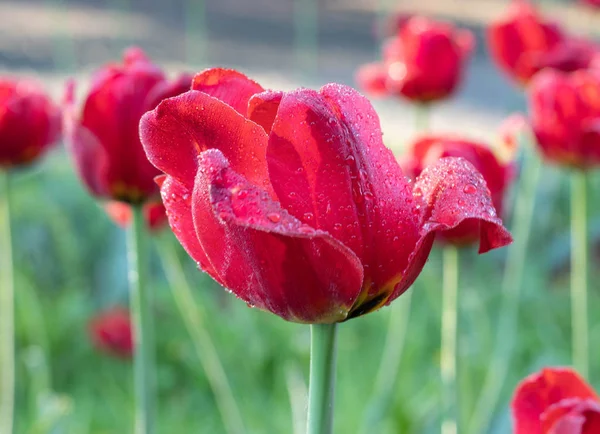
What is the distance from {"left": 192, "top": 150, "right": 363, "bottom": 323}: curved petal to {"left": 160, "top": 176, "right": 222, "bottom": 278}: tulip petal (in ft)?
0.06

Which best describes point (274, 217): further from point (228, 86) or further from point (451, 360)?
point (451, 360)

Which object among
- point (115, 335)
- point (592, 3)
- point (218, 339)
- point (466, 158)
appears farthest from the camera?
point (592, 3)

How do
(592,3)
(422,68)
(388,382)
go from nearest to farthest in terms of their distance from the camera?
(388,382) → (422,68) → (592,3)

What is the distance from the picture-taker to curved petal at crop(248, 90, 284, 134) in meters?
0.41

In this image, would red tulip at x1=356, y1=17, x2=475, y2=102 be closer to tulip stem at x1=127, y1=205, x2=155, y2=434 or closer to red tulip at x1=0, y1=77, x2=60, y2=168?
red tulip at x1=0, y1=77, x2=60, y2=168

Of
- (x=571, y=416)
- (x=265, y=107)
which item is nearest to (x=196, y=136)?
(x=265, y=107)

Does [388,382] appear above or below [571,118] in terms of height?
below

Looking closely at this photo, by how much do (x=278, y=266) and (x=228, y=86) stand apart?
0.31 ft

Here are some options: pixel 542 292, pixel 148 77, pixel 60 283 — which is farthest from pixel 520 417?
pixel 60 283

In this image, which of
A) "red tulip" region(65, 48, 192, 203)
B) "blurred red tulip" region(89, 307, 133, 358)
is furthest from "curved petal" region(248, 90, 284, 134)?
"blurred red tulip" region(89, 307, 133, 358)

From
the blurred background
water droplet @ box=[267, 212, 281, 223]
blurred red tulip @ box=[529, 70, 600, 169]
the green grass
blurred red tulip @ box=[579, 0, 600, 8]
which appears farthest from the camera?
blurred red tulip @ box=[579, 0, 600, 8]

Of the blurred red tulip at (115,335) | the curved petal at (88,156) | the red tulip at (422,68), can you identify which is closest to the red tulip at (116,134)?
the curved petal at (88,156)

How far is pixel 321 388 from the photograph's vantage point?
391mm

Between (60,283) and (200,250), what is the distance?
6.51ft
